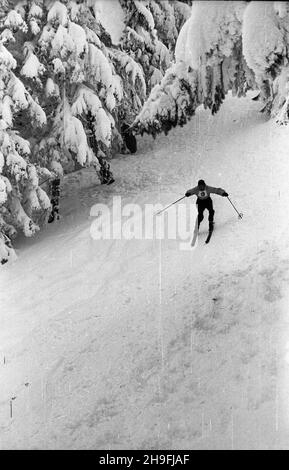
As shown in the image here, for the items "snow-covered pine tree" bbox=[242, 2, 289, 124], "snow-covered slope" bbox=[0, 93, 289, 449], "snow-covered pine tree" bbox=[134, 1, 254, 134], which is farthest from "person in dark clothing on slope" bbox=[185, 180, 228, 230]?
"snow-covered pine tree" bbox=[242, 2, 289, 124]

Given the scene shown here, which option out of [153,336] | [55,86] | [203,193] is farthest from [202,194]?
[55,86]

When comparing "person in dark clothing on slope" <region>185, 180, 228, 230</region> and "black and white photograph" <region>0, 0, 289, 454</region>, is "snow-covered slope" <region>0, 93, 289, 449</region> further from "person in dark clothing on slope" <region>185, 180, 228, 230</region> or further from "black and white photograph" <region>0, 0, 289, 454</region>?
"person in dark clothing on slope" <region>185, 180, 228, 230</region>

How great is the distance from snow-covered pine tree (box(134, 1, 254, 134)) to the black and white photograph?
2 cm

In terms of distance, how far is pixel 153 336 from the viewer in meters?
9.20

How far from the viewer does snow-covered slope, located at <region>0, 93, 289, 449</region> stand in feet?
23.7

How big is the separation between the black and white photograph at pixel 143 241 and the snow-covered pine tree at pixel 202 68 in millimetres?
24

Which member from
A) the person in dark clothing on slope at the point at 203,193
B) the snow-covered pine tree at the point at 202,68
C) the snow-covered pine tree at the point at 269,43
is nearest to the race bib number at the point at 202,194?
the person in dark clothing on slope at the point at 203,193

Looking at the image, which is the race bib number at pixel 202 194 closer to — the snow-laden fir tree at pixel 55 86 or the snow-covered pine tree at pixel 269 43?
the snow-laden fir tree at pixel 55 86

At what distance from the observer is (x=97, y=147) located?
1627cm

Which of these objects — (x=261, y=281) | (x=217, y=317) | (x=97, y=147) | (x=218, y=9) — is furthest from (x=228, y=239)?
(x=218, y=9)

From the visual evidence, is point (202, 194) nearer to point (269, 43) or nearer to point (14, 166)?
point (14, 166)

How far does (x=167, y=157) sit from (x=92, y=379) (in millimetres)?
12899

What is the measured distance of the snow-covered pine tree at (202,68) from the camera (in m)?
4.85

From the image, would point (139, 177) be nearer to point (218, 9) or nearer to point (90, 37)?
point (90, 37)
